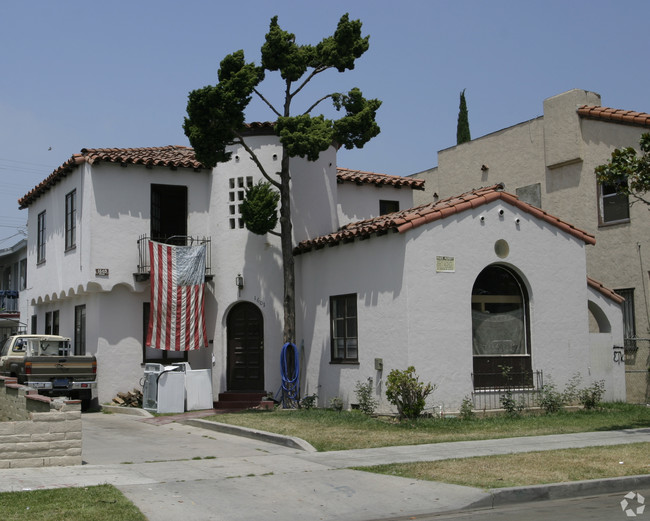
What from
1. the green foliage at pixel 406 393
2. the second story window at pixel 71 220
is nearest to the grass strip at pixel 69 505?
the green foliage at pixel 406 393

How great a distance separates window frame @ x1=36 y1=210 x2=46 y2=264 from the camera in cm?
2555

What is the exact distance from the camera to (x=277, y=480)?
9883 mm

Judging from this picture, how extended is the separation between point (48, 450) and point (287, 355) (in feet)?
28.4

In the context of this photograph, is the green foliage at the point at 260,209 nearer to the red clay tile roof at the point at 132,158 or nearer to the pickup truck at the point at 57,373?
the red clay tile roof at the point at 132,158

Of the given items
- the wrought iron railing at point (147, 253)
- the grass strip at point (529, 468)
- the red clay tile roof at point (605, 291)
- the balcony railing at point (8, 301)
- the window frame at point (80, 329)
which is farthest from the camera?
the balcony railing at point (8, 301)

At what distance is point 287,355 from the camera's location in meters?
18.9

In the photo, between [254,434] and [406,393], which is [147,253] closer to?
[254,434]

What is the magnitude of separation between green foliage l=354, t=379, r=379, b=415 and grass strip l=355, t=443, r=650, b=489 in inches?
218

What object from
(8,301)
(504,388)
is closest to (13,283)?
(8,301)

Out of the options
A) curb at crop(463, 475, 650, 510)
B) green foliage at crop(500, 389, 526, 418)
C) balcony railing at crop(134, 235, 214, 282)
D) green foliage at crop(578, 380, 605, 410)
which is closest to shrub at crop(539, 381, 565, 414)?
green foliage at crop(500, 389, 526, 418)

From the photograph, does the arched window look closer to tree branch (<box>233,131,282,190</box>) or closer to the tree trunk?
the tree trunk

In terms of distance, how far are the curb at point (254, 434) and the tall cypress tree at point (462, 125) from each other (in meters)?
21.5

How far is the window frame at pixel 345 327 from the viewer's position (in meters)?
17.8

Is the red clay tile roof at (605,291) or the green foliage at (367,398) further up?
the red clay tile roof at (605,291)
